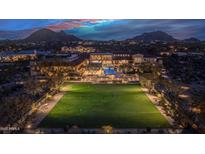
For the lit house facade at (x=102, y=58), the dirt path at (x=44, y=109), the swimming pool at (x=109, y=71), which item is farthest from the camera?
the swimming pool at (x=109, y=71)

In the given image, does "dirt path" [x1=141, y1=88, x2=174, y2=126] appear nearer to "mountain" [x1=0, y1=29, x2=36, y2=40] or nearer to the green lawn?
the green lawn

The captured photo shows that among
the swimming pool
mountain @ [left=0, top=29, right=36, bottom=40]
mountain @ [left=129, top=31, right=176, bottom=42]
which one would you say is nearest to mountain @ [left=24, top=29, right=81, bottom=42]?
mountain @ [left=0, top=29, right=36, bottom=40]

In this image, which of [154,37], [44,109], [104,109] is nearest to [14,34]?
[44,109]

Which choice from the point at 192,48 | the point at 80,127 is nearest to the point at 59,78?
the point at 80,127

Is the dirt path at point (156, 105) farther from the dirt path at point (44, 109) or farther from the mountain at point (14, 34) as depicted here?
the mountain at point (14, 34)

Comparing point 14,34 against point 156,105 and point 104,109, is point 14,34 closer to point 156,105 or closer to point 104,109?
point 104,109

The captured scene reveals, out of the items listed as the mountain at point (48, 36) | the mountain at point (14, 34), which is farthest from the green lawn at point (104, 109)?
the mountain at point (14, 34)
